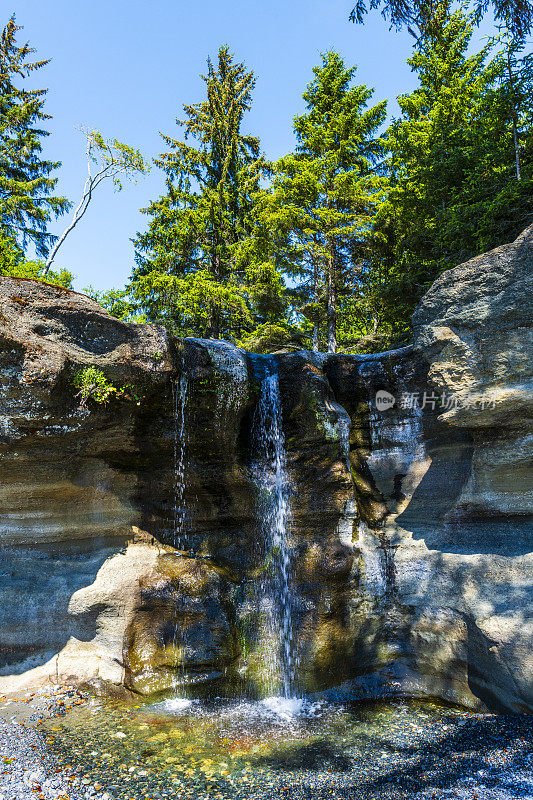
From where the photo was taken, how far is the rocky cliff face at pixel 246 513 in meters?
6.62

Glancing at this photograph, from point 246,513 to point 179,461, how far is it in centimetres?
155

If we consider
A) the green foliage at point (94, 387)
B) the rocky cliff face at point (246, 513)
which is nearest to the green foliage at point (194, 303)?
the rocky cliff face at point (246, 513)

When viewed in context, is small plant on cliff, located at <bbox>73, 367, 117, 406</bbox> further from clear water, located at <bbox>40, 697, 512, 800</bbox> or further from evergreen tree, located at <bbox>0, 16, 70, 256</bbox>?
evergreen tree, located at <bbox>0, 16, 70, 256</bbox>

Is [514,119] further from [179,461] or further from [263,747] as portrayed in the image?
[263,747]

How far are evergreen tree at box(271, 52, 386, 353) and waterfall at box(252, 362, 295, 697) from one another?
8.28 metres

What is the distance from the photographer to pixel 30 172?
Answer: 19641mm

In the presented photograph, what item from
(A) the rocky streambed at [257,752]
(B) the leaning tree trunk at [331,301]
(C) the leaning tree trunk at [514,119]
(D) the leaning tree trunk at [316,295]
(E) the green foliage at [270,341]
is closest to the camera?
(A) the rocky streambed at [257,752]

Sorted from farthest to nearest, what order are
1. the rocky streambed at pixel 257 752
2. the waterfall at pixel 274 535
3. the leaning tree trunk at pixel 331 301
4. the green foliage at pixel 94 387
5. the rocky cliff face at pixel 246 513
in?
the leaning tree trunk at pixel 331 301 < the waterfall at pixel 274 535 < the green foliage at pixel 94 387 < the rocky cliff face at pixel 246 513 < the rocky streambed at pixel 257 752

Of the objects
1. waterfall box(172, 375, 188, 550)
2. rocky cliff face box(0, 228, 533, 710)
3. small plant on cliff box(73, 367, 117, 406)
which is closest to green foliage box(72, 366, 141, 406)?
small plant on cliff box(73, 367, 117, 406)

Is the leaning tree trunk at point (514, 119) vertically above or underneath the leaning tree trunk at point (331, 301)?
above

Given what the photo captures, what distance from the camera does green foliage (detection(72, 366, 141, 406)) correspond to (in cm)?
684

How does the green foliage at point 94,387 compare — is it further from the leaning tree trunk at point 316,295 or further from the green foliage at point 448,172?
the leaning tree trunk at point 316,295

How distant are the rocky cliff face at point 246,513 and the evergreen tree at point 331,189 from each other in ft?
28.9

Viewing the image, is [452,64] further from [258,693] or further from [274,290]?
[258,693]
